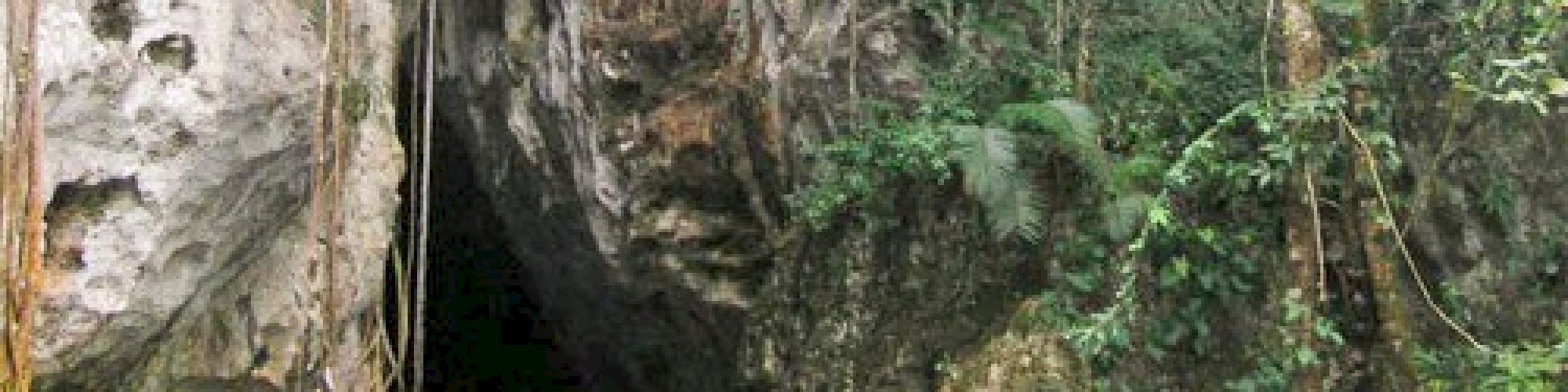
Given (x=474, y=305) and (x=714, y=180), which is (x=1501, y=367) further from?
(x=474, y=305)

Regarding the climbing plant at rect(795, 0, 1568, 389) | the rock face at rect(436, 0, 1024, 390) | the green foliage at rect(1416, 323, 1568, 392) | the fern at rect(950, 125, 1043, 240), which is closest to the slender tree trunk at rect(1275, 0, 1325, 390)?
the climbing plant at rect(795, 0, 1568, 389)

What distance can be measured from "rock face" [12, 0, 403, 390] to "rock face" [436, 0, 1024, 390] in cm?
164

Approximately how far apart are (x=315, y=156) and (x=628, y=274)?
3.18 m

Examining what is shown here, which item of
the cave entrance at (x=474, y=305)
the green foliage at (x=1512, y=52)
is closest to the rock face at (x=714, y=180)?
the cave entrance at (x=474, y=305)

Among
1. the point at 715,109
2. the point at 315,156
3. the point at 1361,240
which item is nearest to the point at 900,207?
the point at 715,109

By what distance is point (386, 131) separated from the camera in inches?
255

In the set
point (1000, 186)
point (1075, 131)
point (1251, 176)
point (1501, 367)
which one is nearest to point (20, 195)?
point (1000, 186)

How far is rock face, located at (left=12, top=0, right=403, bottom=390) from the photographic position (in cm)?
477

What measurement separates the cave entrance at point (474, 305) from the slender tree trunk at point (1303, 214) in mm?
6373

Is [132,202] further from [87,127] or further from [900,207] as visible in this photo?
[900,207]

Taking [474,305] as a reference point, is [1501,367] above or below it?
above

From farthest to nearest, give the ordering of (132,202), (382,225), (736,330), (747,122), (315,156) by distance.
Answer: (736,330) < (747,122) < (382,225) < (315,156) < (132,202)

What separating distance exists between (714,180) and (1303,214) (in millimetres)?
3584

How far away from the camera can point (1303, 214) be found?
17.2 ft
